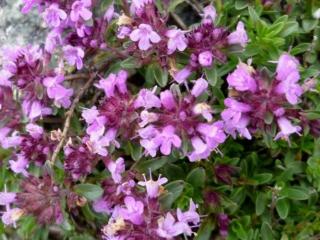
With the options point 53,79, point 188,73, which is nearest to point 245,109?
point 188,73

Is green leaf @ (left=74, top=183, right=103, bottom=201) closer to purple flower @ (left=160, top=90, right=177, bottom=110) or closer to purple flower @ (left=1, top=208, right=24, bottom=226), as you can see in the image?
purple flower @ (left=1, top=208, right=24, bottom=226)

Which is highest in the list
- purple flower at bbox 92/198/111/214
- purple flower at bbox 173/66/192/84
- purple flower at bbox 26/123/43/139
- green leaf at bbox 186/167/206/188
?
purple flower at bbox 173/66/192/84

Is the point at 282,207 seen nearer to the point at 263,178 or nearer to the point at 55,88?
the point at 263,178

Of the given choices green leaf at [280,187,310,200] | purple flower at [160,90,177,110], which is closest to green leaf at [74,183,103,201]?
purple flower at [160,90,177,110]

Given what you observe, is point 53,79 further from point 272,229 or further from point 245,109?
point 272,229

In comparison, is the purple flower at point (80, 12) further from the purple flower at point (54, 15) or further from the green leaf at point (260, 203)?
the green leaf at point (260, 203)

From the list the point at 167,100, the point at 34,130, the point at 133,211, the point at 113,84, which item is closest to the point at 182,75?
the point at 167,100

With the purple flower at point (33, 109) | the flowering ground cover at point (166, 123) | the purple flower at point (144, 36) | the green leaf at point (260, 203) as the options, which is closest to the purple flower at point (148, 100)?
the flowering ground cover at point (166, 123)
